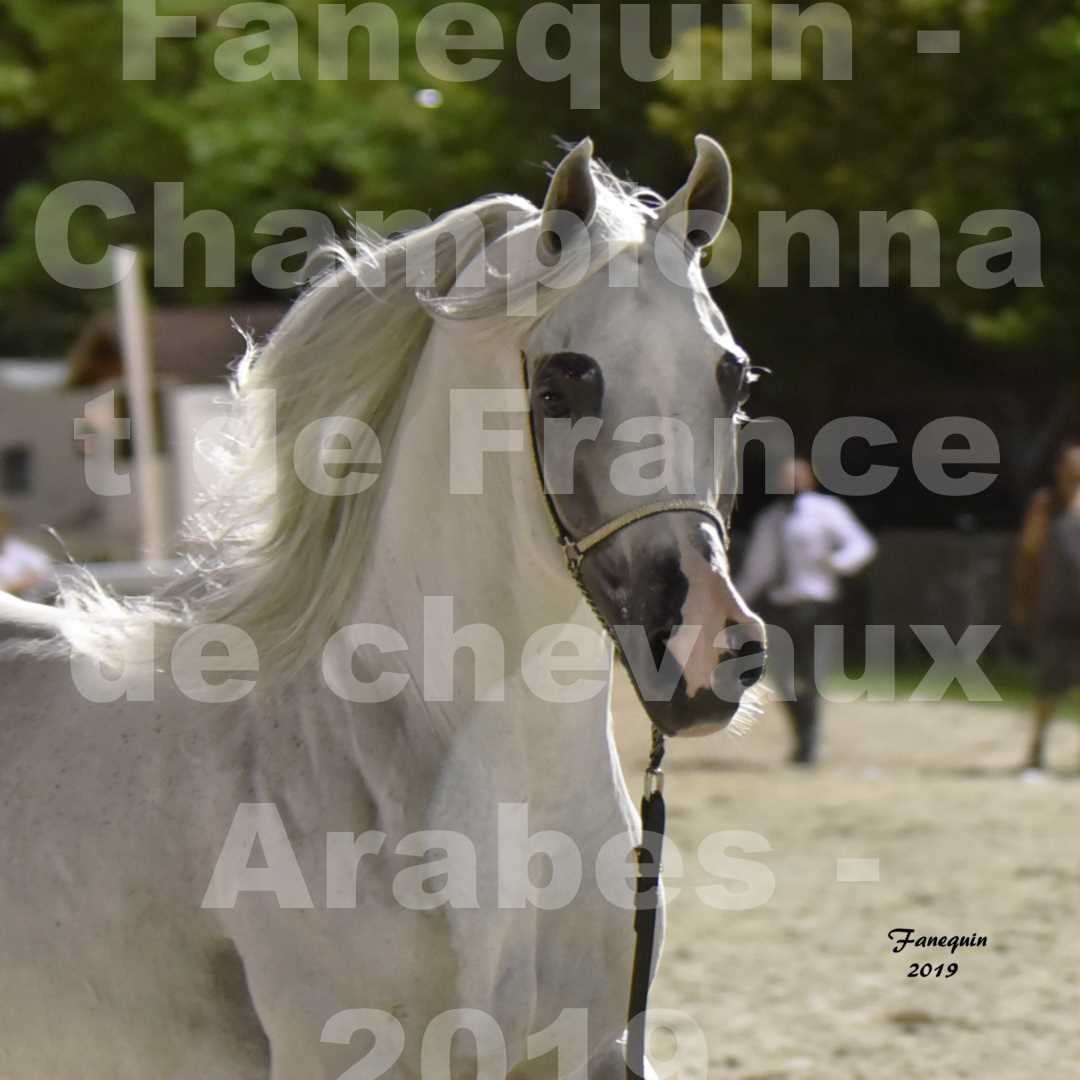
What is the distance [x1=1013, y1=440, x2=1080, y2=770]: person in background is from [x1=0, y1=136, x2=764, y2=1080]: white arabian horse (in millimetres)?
7791

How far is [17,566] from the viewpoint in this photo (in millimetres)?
8875

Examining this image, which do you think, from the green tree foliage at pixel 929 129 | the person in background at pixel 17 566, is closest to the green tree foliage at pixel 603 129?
the green tree foliage at pixel 929 129

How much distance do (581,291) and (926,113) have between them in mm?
14164

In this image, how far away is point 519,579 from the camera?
2463 mm

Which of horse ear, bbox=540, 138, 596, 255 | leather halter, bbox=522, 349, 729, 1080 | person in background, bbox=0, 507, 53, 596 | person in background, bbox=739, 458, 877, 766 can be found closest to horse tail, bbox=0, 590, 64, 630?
leather halter, bbox=522, 349, 729, 1080

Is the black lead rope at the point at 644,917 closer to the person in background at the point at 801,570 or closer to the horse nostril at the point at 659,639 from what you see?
the horse nostril at the point at 659,639

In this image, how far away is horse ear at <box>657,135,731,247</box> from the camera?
2445 mm

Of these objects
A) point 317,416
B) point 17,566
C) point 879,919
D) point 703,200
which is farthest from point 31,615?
point 17,566

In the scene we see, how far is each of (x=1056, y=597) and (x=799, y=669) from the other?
1.57 meters

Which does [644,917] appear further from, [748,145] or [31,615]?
[748,145]

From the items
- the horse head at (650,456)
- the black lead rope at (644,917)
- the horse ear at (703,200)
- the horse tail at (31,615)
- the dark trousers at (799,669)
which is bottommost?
the dark trousers at (799,669)

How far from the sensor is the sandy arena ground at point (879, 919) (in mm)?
4578

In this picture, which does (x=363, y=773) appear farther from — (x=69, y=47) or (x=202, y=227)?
(x=69, y=47)

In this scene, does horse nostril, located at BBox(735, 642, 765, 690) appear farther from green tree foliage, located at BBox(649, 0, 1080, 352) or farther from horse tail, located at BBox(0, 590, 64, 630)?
green tree foliage, located at BBox(649, 0, 1080, 352)
